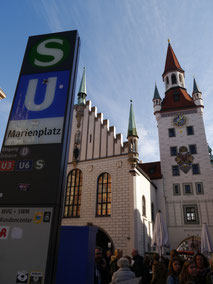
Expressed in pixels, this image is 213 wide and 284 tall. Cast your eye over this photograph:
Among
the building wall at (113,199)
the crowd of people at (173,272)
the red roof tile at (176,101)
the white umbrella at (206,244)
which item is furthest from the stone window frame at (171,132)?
the crowd of people at (173,272)

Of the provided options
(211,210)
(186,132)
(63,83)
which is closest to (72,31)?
(63,83)

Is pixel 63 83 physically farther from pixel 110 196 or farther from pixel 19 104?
pixel 110 196

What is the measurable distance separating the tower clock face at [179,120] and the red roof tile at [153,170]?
581 centimetres

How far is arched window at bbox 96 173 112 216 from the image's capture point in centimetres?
1888

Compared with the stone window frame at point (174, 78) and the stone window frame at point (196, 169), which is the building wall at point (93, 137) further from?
the stone window frame at point (174, 78)

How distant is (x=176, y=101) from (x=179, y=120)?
3.54m

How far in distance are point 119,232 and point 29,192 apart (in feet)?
52.4

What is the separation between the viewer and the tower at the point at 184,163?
24.3 metres

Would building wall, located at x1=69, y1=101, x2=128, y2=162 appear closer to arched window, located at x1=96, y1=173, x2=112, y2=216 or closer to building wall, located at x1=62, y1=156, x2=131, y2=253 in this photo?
building wall, located at x1=62, y1=156, x2=131, y2=253

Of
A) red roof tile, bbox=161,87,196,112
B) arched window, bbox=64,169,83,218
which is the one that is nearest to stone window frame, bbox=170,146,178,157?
red roof tile, bbox=161,87,196,112

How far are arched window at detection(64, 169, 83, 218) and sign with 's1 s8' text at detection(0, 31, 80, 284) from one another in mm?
17312

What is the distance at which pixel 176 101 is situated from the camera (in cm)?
3169

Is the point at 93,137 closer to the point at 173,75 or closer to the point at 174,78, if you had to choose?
the point at 174,78

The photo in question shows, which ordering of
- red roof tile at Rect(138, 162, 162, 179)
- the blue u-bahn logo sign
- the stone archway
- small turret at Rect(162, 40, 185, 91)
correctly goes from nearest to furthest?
the blue u-bahn logo sign < the stone archway < red roof tile at Rect(138, 162, 162, 179) < small turret at Rect(162, 40, 185, 91)
